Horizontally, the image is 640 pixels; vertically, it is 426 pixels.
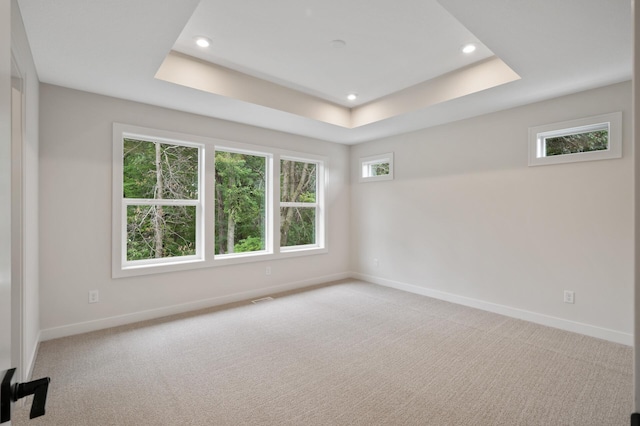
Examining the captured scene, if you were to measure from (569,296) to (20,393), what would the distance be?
4.19m

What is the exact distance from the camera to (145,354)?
2.74m

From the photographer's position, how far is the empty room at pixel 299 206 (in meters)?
2.14

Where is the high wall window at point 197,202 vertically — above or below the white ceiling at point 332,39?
below

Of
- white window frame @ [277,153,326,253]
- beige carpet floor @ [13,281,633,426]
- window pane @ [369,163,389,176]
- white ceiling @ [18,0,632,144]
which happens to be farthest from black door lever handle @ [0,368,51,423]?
window pane @ [369,163,389,176]

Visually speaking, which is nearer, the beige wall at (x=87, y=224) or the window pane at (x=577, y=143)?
the beige wall at (x=87, y=224)

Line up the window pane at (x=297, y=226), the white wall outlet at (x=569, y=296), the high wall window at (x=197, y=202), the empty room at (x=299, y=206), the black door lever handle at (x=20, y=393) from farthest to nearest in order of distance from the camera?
the window pane at (x=297, y=226) → the high wall window at (x=197, y=202) → the white wall outlet at (x=569, y=296) → the empty room at (x=299, y=206) → the black door lever handle at (x=20, y=393)

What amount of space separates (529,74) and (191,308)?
169 inches

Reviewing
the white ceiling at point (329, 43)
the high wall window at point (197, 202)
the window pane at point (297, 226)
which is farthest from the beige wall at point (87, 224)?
the window pane at point (297, 226)

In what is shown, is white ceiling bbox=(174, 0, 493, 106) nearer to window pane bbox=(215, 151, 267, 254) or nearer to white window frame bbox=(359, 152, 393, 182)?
window pane bbox=(215, 151, 267, 254)

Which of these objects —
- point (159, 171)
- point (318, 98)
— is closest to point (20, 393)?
point (159, 171)

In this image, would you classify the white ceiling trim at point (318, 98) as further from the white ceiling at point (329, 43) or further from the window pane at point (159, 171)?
the window pane at point (159, 171)

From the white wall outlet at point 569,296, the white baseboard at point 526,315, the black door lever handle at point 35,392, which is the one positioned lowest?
the white baseboard at point 526,315

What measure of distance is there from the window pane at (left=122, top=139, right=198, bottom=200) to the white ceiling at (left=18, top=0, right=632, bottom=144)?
52 centimetres

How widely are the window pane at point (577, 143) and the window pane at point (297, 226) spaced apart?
10.9ft
